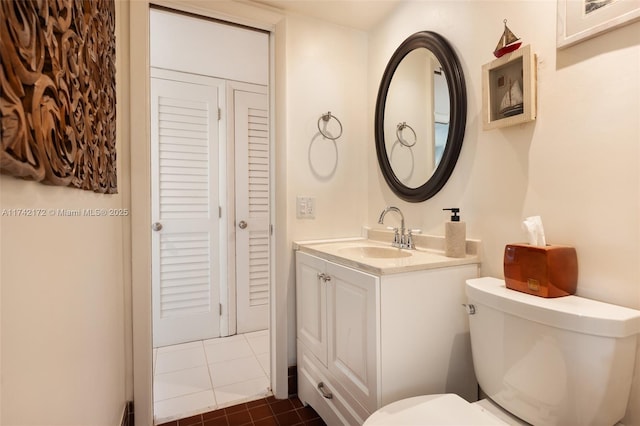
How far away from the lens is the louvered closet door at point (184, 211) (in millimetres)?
2457

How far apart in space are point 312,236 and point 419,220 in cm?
63

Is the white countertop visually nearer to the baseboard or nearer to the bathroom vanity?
the bathroom vanity

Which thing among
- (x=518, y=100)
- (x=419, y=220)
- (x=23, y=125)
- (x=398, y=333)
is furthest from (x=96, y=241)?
(x=518, y=100)

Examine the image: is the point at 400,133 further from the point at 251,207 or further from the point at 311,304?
the point at 251,207

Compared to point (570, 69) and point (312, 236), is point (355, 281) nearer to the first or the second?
point (312, 236)

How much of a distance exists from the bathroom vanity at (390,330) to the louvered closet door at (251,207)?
1.33m

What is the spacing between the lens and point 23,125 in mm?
434

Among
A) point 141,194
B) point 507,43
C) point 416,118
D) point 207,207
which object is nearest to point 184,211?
point 207,207

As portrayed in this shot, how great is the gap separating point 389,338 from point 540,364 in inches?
18.0

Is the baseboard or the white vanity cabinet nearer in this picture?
the white vanity cabinet

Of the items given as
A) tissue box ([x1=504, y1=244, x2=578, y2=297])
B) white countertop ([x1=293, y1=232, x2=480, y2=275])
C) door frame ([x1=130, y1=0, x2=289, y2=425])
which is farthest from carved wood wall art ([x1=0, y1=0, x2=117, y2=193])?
tissue box ([x1=504, y1=244, x2=578, y2=297])

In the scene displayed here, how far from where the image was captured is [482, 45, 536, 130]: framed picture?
1127 millimetres

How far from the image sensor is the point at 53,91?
557 mm

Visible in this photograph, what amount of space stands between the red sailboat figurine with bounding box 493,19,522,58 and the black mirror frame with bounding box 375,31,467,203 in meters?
0.23
